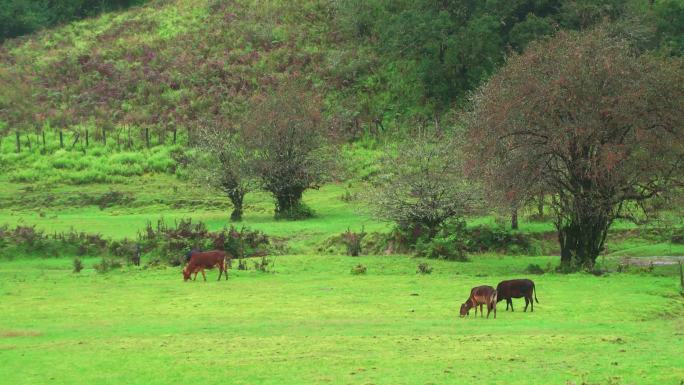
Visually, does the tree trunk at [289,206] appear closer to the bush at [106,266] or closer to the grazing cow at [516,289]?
the bush at [106,266]

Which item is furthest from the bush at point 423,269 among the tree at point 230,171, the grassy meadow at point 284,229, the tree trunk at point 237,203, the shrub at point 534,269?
the tree trunk at point 237,203

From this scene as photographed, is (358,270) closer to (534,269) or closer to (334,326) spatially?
(534,269)

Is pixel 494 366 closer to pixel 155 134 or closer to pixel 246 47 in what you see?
pixel 155 134

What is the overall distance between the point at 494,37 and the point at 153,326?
53403 millimetres

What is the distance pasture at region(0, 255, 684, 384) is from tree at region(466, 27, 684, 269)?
321 centimetres

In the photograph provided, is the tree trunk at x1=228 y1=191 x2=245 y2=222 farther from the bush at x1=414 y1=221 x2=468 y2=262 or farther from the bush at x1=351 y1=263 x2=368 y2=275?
the bush at x1=351 y1=263 x2=368 y2=275

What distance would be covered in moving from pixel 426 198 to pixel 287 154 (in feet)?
47.3

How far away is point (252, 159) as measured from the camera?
52812 millimetres

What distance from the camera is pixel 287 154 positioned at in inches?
2085

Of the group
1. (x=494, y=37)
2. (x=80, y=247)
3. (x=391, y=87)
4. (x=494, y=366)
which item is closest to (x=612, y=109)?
(x=494, y=366)

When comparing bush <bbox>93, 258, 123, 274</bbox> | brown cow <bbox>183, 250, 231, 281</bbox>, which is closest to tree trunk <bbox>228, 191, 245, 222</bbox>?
bush <bbox>93, 258, 123, 274</bbox>

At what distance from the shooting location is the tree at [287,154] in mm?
52406

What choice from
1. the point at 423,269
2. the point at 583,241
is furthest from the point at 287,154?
the point at 583,241

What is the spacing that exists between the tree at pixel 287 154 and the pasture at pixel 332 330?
17.5m
